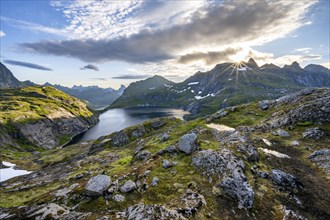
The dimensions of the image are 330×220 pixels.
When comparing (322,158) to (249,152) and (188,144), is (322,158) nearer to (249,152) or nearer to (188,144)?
(249,152)

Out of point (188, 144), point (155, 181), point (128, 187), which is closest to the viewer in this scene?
point (128, 187)

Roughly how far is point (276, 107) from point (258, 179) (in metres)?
55.5

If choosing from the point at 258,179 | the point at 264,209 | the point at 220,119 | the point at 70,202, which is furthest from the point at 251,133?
the point at 70,202

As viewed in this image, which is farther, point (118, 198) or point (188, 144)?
point (188, 144)

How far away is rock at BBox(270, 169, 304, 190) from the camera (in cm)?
2983

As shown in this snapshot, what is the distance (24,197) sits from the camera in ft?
164

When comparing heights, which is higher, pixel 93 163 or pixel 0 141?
pixel 93 163

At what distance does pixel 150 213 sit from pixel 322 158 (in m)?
32.7

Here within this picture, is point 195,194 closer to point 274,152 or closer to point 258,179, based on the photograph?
point 258,179

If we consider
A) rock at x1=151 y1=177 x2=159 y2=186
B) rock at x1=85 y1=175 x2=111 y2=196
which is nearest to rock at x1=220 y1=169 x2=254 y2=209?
rock at x1=151 y1=177 x2=159 y2=186

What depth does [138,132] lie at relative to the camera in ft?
381

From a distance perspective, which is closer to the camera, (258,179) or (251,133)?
(258,179)

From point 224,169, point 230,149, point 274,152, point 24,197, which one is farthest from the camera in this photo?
point 24,197

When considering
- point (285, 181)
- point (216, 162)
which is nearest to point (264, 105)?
point (285, 181)
